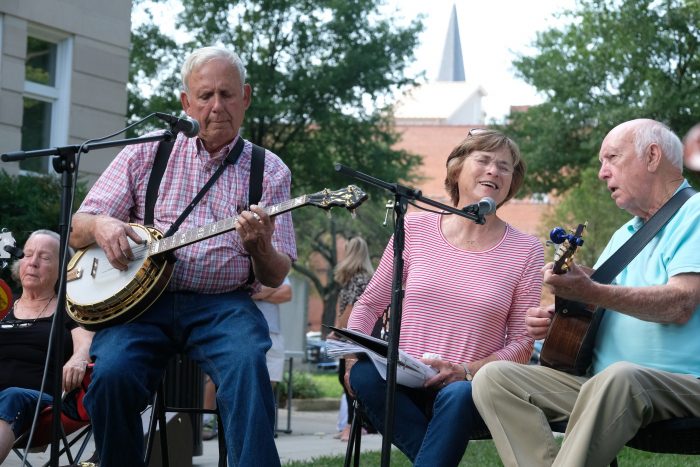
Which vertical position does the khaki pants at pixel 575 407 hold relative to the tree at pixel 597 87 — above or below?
below

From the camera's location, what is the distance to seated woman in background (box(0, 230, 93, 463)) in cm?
542

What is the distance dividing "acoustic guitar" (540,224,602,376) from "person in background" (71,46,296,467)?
115 centimetres

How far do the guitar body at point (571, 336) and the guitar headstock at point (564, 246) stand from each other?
14.7 inches

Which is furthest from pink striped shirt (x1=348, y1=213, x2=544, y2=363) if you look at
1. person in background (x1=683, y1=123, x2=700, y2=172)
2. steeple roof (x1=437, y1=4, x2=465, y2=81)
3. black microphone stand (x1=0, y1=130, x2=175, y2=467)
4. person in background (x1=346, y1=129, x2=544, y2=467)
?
steeple roof (x1=437, y1=4, x2=465, y2=81)

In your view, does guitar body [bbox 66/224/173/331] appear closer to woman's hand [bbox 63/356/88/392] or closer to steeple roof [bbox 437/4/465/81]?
woman's hand [bbox 63/356/88/392]

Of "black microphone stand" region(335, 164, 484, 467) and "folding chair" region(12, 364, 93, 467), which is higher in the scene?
"black microphone stand" region(335, 164, 484, 467)

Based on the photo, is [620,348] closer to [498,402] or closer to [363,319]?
[498,402]

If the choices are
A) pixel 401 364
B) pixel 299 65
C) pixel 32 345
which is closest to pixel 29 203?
pixel 32 345

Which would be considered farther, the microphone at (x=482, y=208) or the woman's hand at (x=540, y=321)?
the woman's hand at (x=540, y=321)

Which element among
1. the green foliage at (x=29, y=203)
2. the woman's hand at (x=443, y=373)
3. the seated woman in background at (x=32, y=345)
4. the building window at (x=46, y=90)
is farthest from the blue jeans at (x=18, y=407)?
the building window at (x=46, y=90)

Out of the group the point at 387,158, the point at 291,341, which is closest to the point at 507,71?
the point at 387,158

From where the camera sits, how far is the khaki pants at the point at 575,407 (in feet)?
12.5

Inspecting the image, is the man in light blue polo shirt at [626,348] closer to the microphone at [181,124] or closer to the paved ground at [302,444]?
the microphone at [181,124]

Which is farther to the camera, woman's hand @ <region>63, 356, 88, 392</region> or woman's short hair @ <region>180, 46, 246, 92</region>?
woman's hand @ <region>63, 356, 88, 392</region>
